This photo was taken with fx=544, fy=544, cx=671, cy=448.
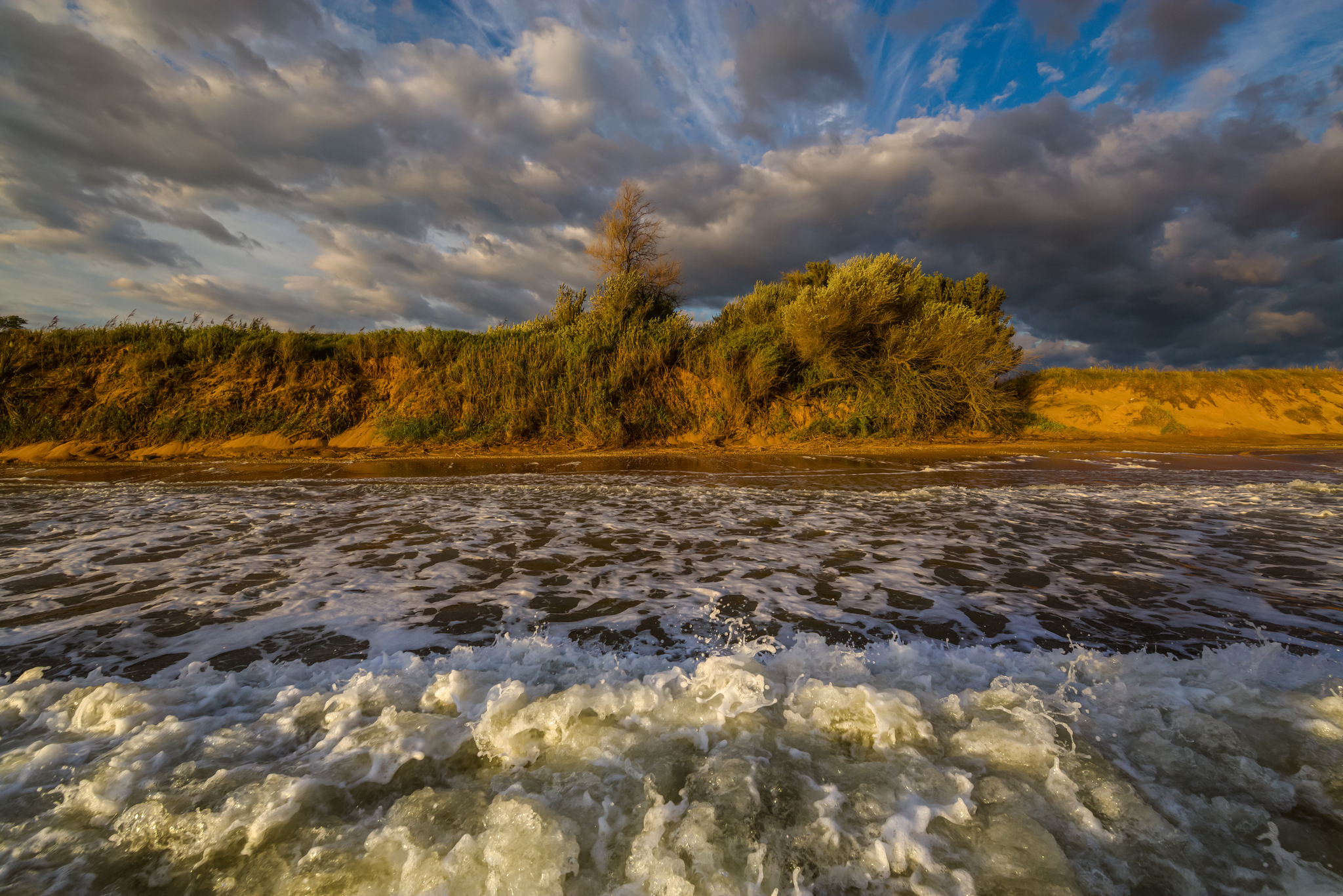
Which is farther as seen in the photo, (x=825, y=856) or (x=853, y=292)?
(x=853, y=292)

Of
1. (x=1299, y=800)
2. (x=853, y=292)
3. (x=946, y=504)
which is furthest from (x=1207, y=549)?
(x=853, y=292)

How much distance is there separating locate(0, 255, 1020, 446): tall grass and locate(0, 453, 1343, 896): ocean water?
33.4ft

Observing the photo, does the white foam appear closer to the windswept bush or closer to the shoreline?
the shoreline

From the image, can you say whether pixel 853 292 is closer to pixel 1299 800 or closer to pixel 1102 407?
pixel 1102 407

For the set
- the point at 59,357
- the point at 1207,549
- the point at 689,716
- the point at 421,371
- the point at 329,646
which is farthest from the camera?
the point at 421,371

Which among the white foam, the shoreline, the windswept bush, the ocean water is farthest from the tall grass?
the white foam

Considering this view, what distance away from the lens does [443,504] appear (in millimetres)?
6121

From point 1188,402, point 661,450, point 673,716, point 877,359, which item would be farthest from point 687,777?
point 1188,402

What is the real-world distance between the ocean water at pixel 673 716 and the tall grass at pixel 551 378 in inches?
401

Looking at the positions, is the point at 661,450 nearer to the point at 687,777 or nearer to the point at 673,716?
the point at 673,716

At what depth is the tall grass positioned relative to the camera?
44.2ft

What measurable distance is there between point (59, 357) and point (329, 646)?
18.0m

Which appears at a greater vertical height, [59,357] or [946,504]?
[59,357]

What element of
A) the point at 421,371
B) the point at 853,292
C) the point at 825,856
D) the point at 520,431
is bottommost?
the point at 825,856
